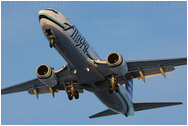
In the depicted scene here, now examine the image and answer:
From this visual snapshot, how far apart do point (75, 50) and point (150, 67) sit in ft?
25.8

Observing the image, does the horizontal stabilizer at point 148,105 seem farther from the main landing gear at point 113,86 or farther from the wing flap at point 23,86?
the wing flap at point 23,86

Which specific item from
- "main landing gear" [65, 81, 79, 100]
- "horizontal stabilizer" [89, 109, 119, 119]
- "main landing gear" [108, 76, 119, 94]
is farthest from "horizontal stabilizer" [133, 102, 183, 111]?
"main landing gear" [65, 81, 79, 100]

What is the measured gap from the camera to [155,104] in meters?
41.2

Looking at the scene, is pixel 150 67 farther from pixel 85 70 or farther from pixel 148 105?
pixel 148 105

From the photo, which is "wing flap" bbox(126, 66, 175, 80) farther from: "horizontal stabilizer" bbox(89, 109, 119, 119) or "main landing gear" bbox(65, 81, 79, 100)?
"horizontal stabilizer" bbox(89, 109, 119, 119)

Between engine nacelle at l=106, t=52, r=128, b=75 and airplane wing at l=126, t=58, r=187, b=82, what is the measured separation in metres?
1.57

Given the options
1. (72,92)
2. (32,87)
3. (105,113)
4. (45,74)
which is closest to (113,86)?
(72,92)

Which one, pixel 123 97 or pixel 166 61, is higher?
pixel 166 61

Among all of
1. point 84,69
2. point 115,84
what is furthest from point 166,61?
point 84,69

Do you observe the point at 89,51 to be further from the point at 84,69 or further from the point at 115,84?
the point at 115,84

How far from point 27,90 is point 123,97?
36.1 feet

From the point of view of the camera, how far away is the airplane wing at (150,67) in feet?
113

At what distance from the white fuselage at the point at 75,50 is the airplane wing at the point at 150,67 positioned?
2.34m

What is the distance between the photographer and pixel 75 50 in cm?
3266
